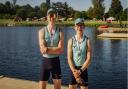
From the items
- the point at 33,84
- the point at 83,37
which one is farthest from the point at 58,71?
the point at 33,84

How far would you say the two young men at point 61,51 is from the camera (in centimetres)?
695

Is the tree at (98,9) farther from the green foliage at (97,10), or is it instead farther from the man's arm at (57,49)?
the man's arm at (57,49)

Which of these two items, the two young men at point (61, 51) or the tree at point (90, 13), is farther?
the tree at point (90, 13)

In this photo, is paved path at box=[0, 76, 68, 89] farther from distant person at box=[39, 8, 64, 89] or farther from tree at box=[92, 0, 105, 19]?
tree at box=[92, 0, 105, 19]

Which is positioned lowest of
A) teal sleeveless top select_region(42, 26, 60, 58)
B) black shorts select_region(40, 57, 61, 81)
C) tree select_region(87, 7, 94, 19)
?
tree select_region(87, 7, 94, 19)

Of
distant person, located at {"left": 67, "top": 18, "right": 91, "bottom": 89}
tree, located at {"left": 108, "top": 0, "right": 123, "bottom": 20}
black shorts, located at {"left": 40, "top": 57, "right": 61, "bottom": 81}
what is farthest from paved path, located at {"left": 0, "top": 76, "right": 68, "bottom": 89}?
tree, located at {"left": 108, "top": 0, "right": 123, "bottom": 20}

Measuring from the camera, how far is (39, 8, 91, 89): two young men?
6.95 metres

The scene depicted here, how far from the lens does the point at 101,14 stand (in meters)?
148

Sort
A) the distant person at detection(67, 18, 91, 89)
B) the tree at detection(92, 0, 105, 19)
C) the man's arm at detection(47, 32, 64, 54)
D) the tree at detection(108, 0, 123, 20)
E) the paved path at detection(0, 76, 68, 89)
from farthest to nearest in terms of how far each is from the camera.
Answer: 1. the tree at detection(92, 0, 105, 19)
2. the tree at detection(108, 0, 123, 20)
3. the paved path at detection(0, 76, 68, 89)
4. the man's arm at detection(47, 32, 64, 54)
5. the distant person at detection(67, 18, 91, 89)

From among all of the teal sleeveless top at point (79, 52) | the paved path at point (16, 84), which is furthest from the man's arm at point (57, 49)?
the paved path at point (16, 84)

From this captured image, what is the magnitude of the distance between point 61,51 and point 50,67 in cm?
46

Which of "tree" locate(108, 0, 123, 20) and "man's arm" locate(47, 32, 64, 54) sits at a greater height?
"man's arm" locate(47, 32, 64, 54)

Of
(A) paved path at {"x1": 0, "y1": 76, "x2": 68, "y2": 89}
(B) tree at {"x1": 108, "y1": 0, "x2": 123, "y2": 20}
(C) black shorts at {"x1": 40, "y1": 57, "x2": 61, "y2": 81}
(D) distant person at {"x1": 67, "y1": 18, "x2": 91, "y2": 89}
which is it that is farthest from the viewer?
(B) tree at {"x1": 108, "y1": 0, "x2": 123, "y2": 20}

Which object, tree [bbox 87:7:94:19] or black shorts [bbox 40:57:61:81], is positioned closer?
black shorts [bbox 40:57:61:81]
